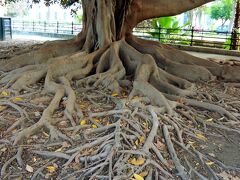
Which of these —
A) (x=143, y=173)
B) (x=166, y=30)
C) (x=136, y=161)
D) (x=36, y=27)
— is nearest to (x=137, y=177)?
(x=143, y=173)

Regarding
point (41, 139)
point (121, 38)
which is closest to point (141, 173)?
point (41, 139)

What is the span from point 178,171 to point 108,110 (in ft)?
5.00

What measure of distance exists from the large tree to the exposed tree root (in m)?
0.01

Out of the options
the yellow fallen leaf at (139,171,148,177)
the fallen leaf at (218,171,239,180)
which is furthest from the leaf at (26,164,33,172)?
the fallen leaf at (218,171,239,180)

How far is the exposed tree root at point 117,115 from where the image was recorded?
10.1ft

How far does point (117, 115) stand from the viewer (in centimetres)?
391

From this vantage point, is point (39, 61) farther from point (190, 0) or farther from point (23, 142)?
point (190, 0)

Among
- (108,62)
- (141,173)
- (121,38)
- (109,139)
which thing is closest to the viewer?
(141,173)

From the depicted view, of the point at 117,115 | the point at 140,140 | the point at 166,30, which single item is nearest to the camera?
the point at 140,140

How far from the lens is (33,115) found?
404cm

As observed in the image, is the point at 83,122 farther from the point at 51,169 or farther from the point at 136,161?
the point at 136,161

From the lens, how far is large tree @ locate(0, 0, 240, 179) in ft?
10.2

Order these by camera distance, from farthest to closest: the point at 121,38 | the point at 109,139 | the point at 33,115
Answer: the point at 121,38, the point at 33,115, the point at 109,139

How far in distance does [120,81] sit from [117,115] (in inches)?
57.1
